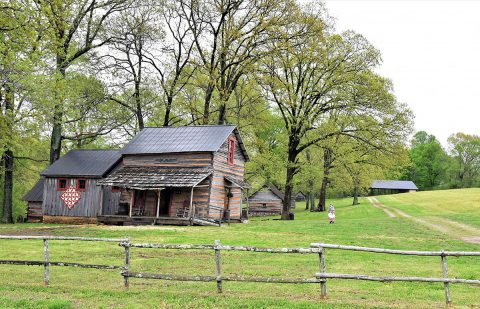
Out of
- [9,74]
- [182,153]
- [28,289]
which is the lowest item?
[28,289]

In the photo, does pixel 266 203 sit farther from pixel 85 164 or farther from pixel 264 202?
pixel 85 164

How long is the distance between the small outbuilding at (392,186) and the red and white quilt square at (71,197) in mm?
89408

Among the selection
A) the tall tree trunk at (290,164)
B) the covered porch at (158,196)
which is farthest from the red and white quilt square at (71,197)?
the tall tree trunk at (290,164)

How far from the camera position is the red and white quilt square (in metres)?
36.5

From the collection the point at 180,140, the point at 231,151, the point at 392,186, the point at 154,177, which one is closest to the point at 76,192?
the point at 154,177

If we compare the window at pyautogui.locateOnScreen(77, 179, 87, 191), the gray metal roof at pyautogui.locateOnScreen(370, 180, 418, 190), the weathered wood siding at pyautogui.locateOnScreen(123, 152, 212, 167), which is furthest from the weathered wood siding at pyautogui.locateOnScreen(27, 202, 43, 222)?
the gray metal roof at pyautogui.locateOnScreen(370, 180, 418, 190)

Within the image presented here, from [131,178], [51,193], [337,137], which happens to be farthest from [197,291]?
[337,137]

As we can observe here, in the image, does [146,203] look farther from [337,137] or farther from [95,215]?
[337,137]

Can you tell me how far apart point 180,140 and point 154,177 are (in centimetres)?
407

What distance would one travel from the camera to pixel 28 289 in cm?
1232

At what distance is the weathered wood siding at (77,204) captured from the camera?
118 ft

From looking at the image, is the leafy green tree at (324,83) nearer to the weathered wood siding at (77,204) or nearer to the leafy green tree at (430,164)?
the weathered wood siding at (77,204)

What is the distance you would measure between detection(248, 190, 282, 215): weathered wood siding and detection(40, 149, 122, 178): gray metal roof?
3492 cm

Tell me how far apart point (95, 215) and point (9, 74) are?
17056mm
